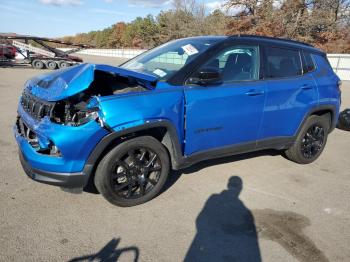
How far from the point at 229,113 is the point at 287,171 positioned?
168 cm

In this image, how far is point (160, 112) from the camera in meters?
3.55

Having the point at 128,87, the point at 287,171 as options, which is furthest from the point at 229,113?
the point at 287,171

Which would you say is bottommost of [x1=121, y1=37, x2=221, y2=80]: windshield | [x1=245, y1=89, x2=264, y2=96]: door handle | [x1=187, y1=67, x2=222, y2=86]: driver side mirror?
[x1=245, y1=89, x2=264, y2=96]: door handle

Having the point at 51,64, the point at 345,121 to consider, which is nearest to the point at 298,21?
the point at 51,64

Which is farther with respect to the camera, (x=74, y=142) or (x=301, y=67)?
(x=301, y=67)

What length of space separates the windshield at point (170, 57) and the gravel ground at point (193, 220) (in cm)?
143

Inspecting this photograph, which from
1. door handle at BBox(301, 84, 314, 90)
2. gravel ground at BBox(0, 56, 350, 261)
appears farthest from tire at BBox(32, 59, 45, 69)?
door handle at BBox(301, 84, 314, 90)

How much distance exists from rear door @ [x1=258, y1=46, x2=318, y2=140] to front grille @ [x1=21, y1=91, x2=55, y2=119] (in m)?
2.62

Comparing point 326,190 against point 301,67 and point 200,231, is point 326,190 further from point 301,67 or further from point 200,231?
point 200,231

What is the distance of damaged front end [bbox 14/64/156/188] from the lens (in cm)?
321

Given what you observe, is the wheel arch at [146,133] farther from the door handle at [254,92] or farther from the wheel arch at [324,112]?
the wheel arch at [324,112]

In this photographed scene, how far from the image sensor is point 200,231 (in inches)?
133

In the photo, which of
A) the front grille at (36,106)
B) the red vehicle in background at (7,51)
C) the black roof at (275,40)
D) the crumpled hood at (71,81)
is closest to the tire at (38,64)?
the red vehicle in background at (7,51)

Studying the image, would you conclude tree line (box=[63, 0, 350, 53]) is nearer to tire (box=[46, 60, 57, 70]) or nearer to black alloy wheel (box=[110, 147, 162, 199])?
tire (box=[46, 60, 57, 70])
